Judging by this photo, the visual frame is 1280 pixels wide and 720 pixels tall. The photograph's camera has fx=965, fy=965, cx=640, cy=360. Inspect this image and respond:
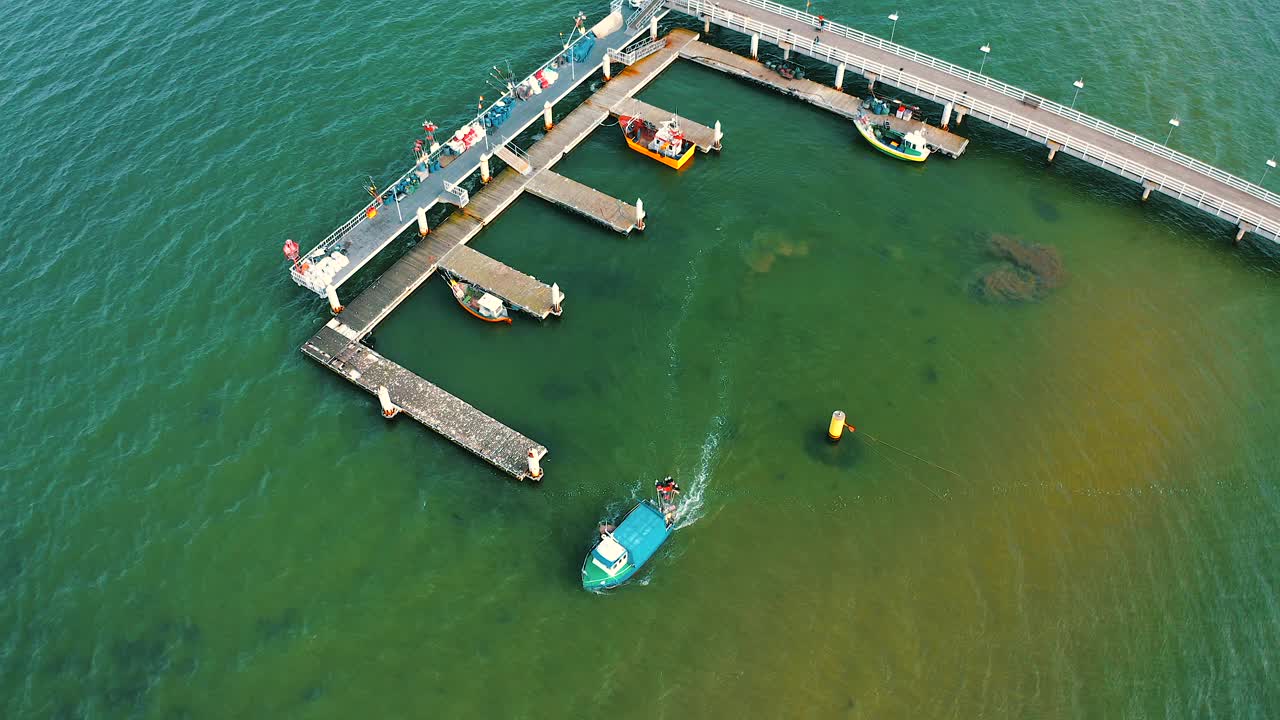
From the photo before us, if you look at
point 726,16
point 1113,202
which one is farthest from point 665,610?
point 726,16

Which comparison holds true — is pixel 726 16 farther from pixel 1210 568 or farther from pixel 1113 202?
pixel 1210 568

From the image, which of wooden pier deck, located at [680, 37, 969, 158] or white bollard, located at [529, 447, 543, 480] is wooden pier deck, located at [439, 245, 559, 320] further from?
wooden pier deck, located at [680, 37, 969, 158]

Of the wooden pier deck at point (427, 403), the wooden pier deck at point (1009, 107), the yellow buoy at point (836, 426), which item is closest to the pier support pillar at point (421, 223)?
the wooden pier deck at point (427, 403)

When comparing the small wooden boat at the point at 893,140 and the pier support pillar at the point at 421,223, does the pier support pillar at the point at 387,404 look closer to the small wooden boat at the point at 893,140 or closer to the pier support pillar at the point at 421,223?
the pier support pillar at the point at 421,223

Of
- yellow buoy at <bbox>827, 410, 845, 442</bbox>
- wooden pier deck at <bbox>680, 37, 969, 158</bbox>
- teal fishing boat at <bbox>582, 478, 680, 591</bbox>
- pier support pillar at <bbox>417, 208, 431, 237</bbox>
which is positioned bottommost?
teal fishing boat at <bbox>582, 478, 680, 591</bbox>

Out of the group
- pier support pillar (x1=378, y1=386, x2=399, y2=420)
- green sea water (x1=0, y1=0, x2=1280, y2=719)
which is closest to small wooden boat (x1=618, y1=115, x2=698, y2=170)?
green sea water (x1=0, y1=0, x2=1280, y2=719)

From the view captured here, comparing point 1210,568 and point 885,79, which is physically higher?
point 885,79
